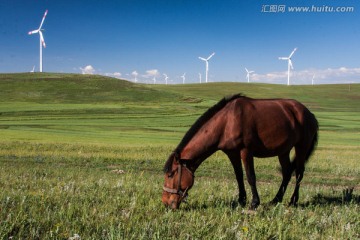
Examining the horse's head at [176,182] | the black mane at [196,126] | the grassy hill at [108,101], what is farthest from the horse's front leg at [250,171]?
the grassy hill at [108,101]

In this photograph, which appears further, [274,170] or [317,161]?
[317,161]

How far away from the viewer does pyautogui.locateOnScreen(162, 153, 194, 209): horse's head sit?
683 cm

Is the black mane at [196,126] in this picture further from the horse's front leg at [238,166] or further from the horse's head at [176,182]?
the horse's front leg at [238,166]

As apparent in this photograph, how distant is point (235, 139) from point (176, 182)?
1.46m

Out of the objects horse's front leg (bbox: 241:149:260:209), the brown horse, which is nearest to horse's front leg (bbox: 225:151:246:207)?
the brown horse

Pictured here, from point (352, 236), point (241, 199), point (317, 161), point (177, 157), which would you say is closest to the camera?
point (352, 236)

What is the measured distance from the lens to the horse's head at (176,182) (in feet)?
22.4

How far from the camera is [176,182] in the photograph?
279 inches

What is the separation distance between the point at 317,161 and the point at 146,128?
26959mm

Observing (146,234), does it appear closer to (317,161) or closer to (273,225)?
(273,225)

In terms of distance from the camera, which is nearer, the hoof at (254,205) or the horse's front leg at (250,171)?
the hoof at (254,205)

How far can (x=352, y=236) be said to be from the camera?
16.8ft

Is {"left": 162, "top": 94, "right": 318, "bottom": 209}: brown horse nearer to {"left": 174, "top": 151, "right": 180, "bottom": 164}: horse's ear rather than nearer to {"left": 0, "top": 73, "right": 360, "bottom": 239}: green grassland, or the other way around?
{"left": 174, "top": 151, "right": 180, "bottom": 164}: horse's ear

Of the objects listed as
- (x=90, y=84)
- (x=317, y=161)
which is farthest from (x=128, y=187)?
(x=90, y=84)
